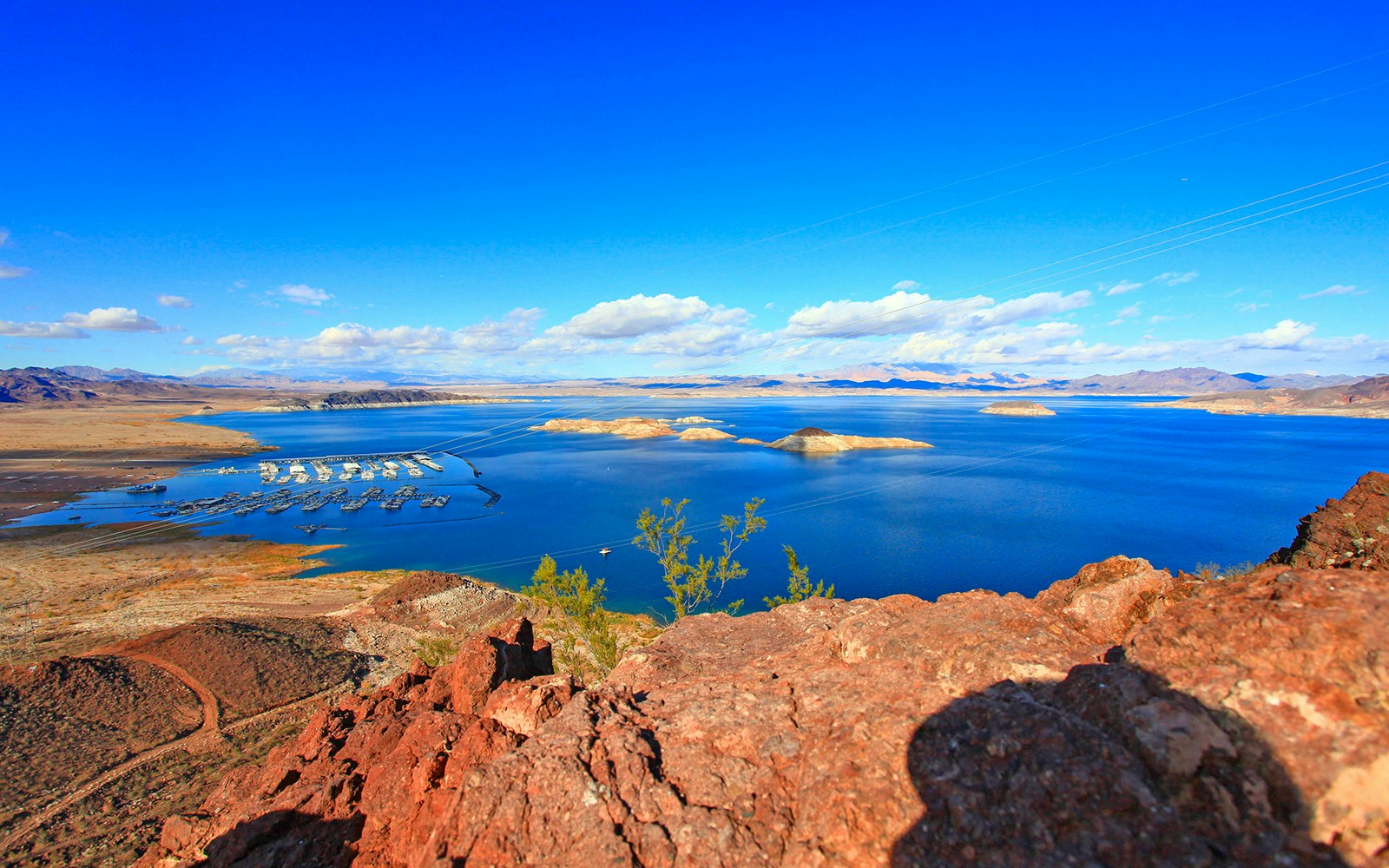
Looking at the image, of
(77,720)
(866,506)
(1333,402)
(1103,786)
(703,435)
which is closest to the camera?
(1103,786)

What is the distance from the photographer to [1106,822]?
448cm

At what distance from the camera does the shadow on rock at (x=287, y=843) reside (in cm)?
759

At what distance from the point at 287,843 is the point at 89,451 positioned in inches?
4840

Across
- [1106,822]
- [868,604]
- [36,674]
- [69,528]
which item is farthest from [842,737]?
[69,528]

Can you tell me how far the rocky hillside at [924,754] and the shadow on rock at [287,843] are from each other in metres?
0.03

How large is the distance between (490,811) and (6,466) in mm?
115708

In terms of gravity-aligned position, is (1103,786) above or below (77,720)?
above

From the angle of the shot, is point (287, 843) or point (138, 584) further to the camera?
point (138, 584)

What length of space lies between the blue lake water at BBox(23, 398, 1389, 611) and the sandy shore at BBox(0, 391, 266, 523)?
19.9ft

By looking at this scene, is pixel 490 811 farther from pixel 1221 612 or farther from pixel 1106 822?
pixel 1221 612

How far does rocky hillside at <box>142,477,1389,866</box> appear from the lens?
4320 mm

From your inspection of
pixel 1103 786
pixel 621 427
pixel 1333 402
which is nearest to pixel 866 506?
pixel 1103 786

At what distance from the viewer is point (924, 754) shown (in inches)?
225

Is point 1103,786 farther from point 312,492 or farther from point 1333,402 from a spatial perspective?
point 1333,402
